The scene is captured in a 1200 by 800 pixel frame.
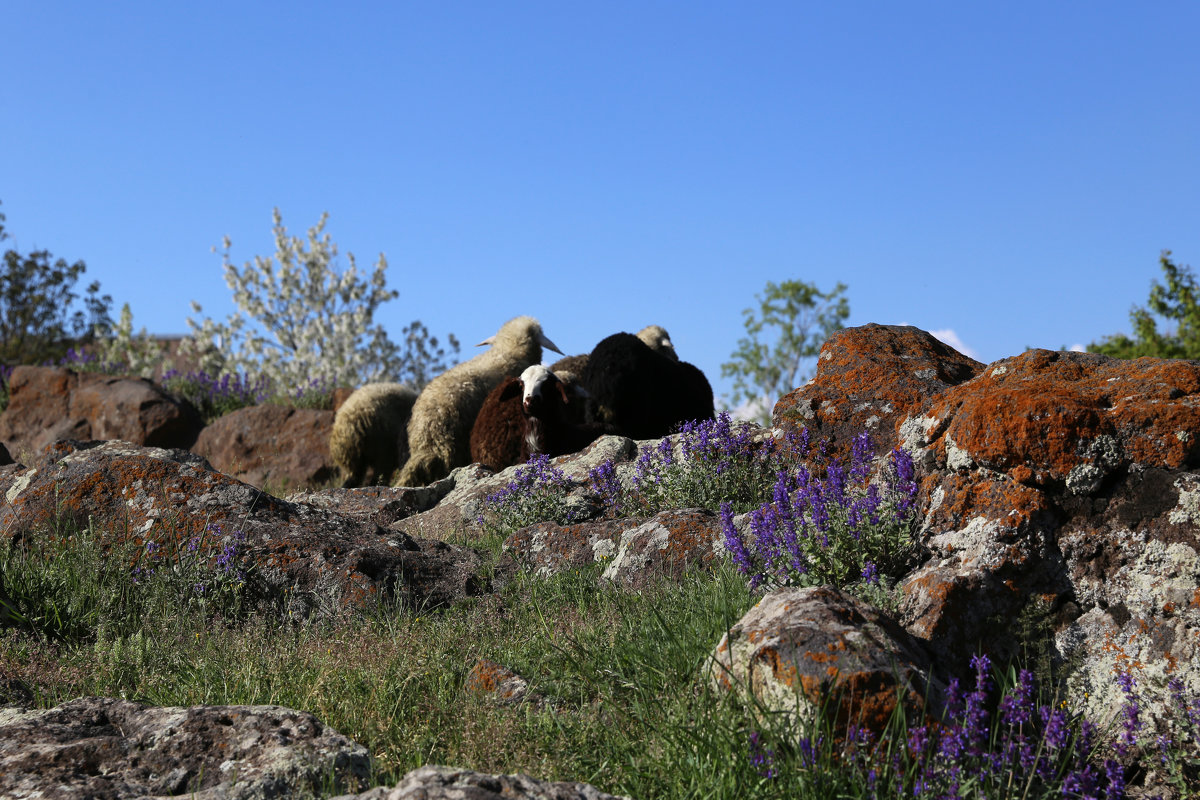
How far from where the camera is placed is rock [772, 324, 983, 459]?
6.11 m

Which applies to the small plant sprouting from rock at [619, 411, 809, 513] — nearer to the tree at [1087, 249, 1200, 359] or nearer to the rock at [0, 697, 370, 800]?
the rock at [0, 697, 370, 800]

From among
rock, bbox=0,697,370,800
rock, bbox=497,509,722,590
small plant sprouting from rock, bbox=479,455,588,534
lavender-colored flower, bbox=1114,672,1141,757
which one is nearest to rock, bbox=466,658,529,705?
rock, bbox=0,697,370,800

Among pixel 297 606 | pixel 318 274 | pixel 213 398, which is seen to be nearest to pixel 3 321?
pixel 318 274

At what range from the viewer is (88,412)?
1706cm

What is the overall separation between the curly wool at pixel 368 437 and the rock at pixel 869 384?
814 cm

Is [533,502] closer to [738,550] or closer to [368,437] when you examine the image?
[738,550]

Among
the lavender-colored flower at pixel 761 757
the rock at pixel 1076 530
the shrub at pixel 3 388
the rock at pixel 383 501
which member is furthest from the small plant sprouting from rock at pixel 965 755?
the shrub at pixel 3 388

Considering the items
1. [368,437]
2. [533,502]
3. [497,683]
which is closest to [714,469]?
[533,502]

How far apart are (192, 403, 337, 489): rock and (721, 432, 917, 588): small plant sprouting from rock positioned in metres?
11.1

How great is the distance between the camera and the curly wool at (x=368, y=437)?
13.7 m

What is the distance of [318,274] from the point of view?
25438 mm

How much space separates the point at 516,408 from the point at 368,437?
4.41m

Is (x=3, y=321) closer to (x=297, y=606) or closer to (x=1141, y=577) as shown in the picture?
(x=297, y=606)

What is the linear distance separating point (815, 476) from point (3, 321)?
2916 cm
